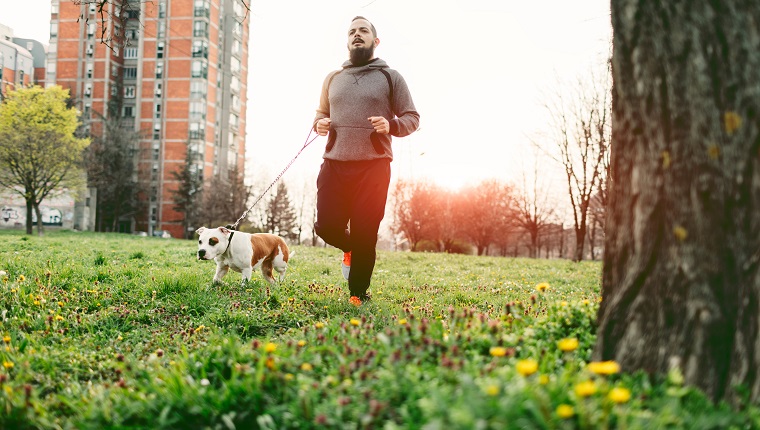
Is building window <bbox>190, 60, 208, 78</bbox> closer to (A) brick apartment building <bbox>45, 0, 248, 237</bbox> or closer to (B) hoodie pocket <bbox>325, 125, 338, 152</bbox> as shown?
(A) brick apartment building <bbox>45, 0, 248, 237</bbox>

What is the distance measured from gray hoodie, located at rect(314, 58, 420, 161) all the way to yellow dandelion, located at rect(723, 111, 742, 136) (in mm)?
3312

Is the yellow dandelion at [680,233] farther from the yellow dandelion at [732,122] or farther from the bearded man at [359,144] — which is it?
the bearded man at [359,144]

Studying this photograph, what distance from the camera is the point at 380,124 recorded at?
16.0ft

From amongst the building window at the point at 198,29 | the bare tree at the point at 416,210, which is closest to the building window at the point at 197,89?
the building window at the point at 198,29

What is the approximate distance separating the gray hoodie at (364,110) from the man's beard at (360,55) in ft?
0.16

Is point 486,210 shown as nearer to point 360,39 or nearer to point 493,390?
point 360,39

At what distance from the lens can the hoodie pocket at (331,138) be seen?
520 cm

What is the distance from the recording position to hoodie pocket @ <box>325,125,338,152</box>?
205 inches

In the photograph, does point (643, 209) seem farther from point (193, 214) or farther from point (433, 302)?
point (193, 214)

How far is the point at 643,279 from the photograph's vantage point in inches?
84.7

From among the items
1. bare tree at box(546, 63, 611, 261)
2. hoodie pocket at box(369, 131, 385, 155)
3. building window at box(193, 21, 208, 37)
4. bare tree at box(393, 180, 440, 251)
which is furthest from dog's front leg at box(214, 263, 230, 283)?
building window at box(193, 21, 208, 37)

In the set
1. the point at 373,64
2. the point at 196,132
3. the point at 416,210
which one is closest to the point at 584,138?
the point at 373,64

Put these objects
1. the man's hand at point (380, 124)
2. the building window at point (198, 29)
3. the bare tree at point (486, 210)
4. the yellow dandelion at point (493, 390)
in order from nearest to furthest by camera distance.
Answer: the yellow dandelion at point (493, 390), the man's hand at point (380, 124), the bare tree at point (486, 210), the building window at point (198, 29)

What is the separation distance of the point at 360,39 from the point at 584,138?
1662 cm
